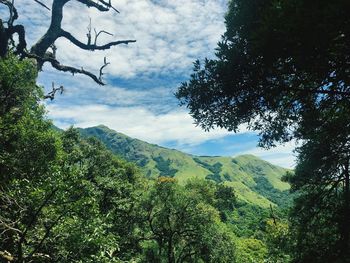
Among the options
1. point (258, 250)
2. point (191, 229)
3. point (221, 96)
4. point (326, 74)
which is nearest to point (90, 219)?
point (221, 96)

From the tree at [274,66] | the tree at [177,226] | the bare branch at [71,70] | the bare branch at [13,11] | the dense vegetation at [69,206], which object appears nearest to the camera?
the tree at [274,66]

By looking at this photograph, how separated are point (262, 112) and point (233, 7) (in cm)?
377

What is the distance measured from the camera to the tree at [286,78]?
285 inches

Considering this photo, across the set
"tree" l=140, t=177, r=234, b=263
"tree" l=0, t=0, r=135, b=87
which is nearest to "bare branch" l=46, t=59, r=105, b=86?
"tree" l=0, t=0, r=135, b=87

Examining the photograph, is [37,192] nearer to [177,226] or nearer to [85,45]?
[85,45]

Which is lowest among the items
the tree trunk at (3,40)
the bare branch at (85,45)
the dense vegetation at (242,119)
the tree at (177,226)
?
the tree at (177,226)

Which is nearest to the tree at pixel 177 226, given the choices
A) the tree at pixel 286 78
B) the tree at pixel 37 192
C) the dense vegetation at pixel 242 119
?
the dense vegetation at pixel 242 119

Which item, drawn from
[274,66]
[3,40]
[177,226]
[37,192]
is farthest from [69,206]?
[177,226]

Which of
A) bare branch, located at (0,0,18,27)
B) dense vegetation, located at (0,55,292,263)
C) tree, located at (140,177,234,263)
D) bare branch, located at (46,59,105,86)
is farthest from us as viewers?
tree, located at (140,177,234,263)

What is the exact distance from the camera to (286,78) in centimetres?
1030

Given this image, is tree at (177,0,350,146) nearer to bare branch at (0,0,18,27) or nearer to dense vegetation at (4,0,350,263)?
dense vegetation at (4,0,350,263)

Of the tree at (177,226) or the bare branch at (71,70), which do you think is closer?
the bare branch at (71,70)

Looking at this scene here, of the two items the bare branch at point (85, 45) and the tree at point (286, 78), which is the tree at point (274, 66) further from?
the bare branch at point (85, 45)

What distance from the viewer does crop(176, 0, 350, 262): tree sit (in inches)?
285
